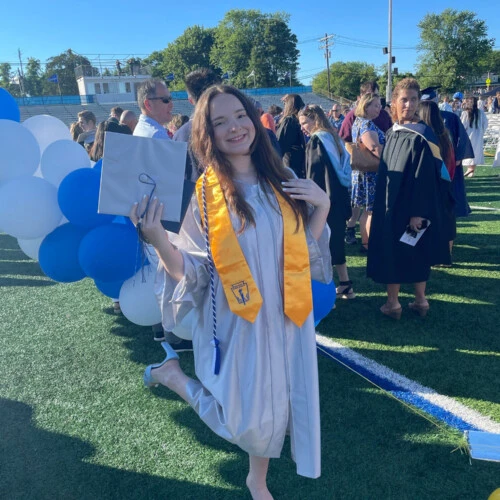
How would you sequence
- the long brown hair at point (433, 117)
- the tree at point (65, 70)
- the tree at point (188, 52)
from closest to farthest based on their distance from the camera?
the long brown hair at point (433, 117)
the tree at point (65, 70)
the tree at point (188, 52)

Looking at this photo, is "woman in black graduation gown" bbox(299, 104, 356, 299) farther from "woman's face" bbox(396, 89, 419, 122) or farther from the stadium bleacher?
the stadium bleacher

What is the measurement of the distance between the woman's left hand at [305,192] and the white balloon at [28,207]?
2.04 meters

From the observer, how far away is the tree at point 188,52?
76.8 meters

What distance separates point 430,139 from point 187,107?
44977mm

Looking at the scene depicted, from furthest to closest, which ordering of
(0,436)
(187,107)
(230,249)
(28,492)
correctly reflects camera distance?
(187,107)
(0,436)
(28,492)
(230,249)

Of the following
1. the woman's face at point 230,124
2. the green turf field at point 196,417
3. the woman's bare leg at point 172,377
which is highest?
the woman's face at point 230,124

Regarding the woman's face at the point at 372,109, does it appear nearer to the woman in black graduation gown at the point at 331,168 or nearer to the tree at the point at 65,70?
the woman in black graduation gown at the point at 331,168

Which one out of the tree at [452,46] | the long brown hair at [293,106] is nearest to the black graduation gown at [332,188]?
the long brown hair at [293,106]

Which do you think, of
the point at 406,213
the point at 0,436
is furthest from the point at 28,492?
the point at 406,213

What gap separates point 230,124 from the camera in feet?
5.85

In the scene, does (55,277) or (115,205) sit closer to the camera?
(115,205)

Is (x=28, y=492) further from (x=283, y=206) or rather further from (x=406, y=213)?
(x=406, y=213)

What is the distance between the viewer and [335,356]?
3369mm

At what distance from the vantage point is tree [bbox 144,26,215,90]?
76812 millimetres
